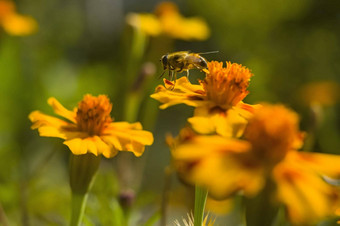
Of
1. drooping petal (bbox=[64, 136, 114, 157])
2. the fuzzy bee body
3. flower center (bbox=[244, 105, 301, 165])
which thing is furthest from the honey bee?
flower center (bbox=[244, 105, 301, 165])

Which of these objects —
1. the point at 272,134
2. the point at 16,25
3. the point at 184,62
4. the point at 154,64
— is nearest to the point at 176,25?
the point at 154,64

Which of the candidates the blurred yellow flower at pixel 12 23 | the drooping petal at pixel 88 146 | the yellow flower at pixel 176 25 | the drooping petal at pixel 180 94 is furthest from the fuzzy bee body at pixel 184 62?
the blurred yellow flower at pixel 12 23

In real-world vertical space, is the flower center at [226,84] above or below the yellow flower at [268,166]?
above

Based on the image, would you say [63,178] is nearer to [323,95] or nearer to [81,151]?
[323,95]

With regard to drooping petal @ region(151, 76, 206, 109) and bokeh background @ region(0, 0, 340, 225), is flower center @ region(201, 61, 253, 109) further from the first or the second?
bokeh background @ region(0, 0, 340, 225)

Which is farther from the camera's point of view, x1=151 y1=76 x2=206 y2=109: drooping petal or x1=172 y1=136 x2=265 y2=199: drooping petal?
x1=151 y1=76 x2=206 y2=109: drooping petal

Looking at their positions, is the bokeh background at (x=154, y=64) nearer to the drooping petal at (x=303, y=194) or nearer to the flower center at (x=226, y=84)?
the flower center at (x=226, y=84)
